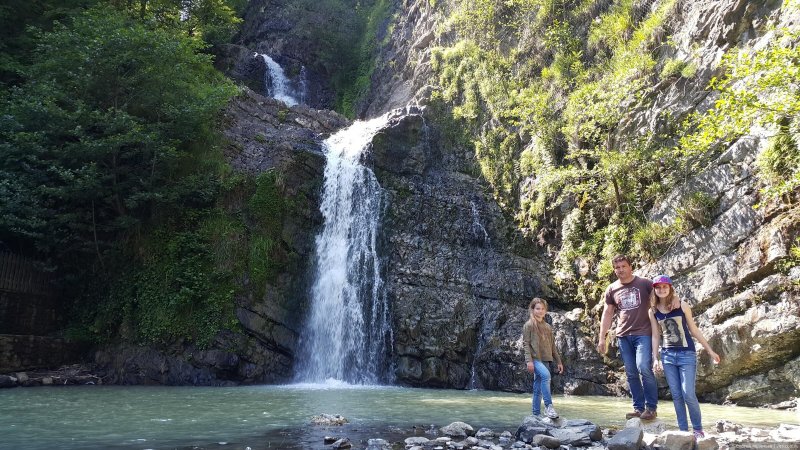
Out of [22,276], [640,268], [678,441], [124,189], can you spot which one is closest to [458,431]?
[678,441]

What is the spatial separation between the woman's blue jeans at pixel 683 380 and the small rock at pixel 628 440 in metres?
0.69

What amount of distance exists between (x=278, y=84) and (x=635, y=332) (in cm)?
2475

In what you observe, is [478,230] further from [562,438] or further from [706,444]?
[706,444]

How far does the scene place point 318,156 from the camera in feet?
58.2

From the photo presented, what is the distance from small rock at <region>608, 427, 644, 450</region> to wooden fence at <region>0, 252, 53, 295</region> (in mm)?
14849

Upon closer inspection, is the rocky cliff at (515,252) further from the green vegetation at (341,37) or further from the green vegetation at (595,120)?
the green vegetation at (341,37)

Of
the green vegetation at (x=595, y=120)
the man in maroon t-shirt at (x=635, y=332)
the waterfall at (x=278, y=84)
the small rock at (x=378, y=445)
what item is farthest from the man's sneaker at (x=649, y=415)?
the waterfall at (x=278, y=84)

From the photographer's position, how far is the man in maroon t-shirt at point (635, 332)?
6250 mm

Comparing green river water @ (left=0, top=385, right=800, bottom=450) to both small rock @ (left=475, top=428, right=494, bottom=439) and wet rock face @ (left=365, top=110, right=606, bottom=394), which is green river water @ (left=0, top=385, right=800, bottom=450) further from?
wet rock face @ (left=365, top=110, right=606, bottom=394)

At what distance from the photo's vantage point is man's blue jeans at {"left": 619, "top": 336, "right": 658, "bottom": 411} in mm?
6211

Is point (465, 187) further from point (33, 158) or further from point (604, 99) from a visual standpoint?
point (33, 158)

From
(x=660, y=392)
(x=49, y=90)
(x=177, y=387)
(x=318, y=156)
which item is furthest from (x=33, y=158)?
(x=660, y=392)

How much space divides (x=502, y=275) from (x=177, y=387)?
9011mm

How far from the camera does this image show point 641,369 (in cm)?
623
